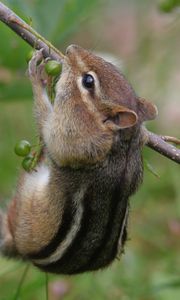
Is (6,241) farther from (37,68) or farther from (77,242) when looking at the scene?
(37,68)

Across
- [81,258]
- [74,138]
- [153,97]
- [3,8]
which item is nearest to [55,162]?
[74,138]

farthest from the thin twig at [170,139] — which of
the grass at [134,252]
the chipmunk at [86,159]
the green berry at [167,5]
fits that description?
the grass at [134,252]

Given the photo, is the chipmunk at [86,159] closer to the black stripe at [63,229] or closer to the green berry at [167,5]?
the black stripe at [63,229]

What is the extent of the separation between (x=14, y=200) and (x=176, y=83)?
345 centimetres

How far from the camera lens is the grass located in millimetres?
5426

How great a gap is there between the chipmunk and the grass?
22.4 inches

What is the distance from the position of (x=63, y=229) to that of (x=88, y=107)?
567 mm

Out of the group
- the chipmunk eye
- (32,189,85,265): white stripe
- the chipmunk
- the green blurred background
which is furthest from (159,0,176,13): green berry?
(32,189,85,265): white stripe

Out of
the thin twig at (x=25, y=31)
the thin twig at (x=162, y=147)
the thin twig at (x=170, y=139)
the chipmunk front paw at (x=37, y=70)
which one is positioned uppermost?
the thin twig at (x=25, y=31)

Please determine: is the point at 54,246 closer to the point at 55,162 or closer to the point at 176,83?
the point at 55,162

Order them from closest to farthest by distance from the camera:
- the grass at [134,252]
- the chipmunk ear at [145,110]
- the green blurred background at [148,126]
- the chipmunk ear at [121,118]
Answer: the chipmunk ear at [121,118], the chipmunk ear at [145,110], the green blurred background at [148,126], the grass at [134,252]

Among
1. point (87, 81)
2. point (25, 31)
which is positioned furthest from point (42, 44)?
point (87, 81)

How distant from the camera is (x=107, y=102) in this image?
4.35 m

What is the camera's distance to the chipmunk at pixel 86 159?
4316 mm
